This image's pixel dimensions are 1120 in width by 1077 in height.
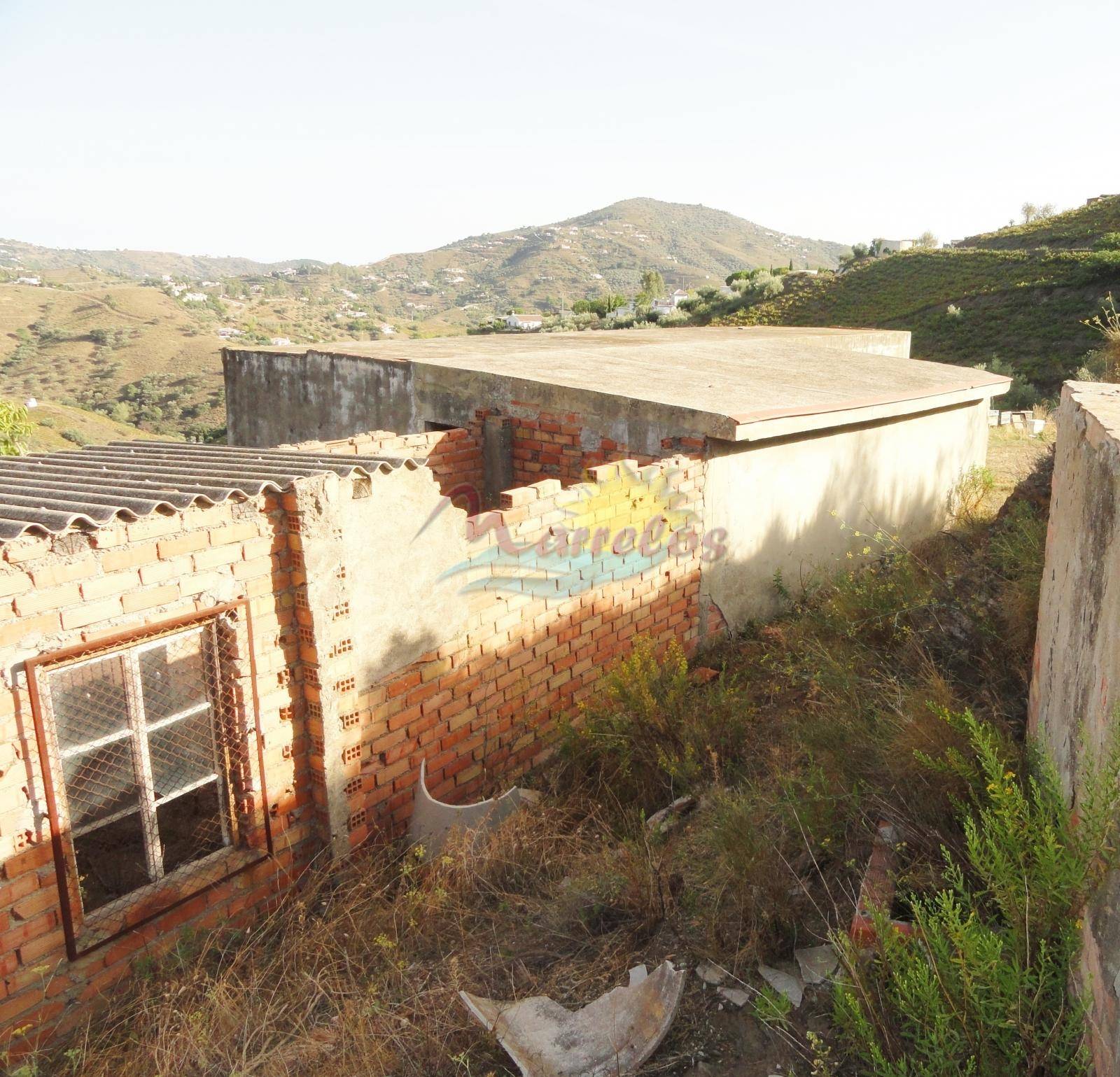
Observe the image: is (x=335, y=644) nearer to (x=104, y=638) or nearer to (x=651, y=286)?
(x=104, y=638)

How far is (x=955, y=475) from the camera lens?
1009cm

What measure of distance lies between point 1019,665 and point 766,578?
298cm

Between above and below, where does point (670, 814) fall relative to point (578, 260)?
below

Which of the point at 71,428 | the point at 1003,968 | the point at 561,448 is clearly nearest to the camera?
the point at 1003,968

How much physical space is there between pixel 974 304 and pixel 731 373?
24.8 meters

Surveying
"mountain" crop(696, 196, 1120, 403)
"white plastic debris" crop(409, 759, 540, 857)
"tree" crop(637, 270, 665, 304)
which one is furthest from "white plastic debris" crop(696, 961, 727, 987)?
"tree" crop(637, 270, 665, 304)

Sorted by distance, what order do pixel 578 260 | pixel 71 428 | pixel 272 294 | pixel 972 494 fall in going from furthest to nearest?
pixel 578 260
pixel 272 294
pixel 71 428
pixel 972 494

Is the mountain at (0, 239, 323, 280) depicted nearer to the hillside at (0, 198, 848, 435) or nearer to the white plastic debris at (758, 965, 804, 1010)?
the hillside at (0, 198, 848, 435)

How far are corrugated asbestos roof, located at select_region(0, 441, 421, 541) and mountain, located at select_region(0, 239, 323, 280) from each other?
108 metres

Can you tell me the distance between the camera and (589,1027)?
122 inches

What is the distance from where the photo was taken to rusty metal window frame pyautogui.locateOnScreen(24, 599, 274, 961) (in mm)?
3338

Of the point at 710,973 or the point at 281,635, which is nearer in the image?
the point at 710,973

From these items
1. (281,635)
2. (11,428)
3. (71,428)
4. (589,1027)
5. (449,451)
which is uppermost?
(449,451)

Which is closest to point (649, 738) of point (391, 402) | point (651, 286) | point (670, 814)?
point (670, 814)
